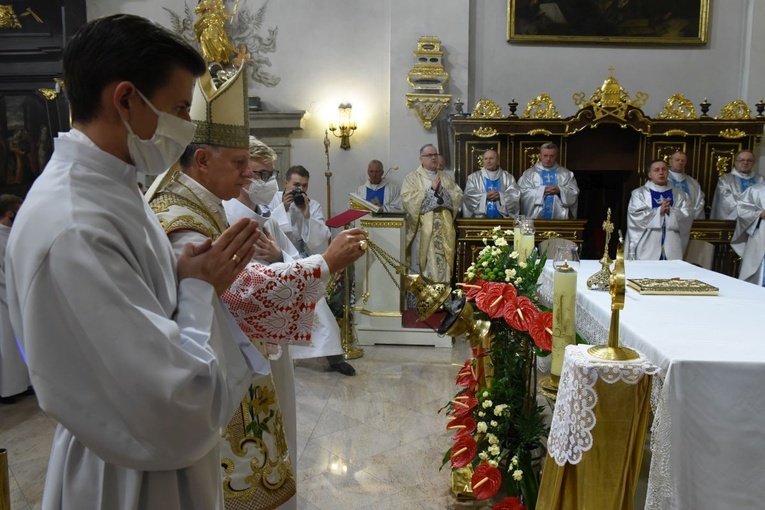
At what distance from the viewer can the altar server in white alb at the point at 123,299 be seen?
92 cm

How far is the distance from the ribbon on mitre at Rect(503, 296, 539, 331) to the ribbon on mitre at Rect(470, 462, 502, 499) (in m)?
0.61

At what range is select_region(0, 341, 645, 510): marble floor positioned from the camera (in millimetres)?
3174

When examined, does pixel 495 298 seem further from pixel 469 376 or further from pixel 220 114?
pixel 220 114

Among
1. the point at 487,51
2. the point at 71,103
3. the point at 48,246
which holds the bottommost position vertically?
the point at 48,246

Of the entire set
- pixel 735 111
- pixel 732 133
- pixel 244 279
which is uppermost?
pixel 735 111

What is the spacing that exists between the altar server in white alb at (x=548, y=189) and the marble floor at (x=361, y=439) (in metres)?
3.17

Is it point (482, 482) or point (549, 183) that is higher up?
point (549, 183)

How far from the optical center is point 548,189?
313 inches

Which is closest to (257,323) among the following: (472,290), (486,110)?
(472,290)

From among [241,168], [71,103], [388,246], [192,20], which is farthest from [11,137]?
[71,103]

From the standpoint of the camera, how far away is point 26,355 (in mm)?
939

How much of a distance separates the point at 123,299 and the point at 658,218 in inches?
297

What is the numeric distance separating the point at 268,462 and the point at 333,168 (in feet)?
25.7

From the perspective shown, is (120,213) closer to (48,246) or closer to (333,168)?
(48,246)
